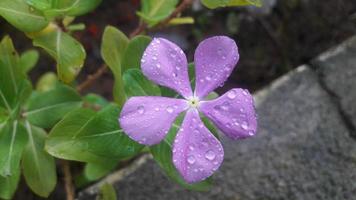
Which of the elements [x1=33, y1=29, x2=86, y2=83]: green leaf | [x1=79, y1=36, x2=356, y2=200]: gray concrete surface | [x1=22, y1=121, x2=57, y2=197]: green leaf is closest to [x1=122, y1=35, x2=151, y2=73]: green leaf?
[x1=33, y1=29, x2=86, y2=83]: green leaf

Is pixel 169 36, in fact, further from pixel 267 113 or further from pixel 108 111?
pixel 108 111

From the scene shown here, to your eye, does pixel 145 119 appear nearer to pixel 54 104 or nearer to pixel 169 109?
pixel 169 109

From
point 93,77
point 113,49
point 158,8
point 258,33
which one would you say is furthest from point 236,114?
point 258,33

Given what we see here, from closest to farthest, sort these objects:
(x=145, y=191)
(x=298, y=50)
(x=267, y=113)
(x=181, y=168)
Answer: (x=181, y=168) < (x=145, y=191) < (x=267, y=113) < (x=298, y=50)

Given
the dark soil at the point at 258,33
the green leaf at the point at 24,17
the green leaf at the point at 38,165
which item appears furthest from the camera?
the dark soil at the point at 258,33

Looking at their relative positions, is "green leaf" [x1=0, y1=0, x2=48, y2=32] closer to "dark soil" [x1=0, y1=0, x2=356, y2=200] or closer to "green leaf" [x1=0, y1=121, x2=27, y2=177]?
"green leaf" [x1=0, y1=121, x2=27, y2=177]

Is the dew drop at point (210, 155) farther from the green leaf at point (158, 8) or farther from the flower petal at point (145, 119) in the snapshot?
the green leaf at point (158, 8)

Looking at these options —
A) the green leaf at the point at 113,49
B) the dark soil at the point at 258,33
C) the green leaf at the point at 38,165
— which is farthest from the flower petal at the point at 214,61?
the dark soil at the point at 258,33

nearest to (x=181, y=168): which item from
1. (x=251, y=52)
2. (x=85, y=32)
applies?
(x=251, y=52)
